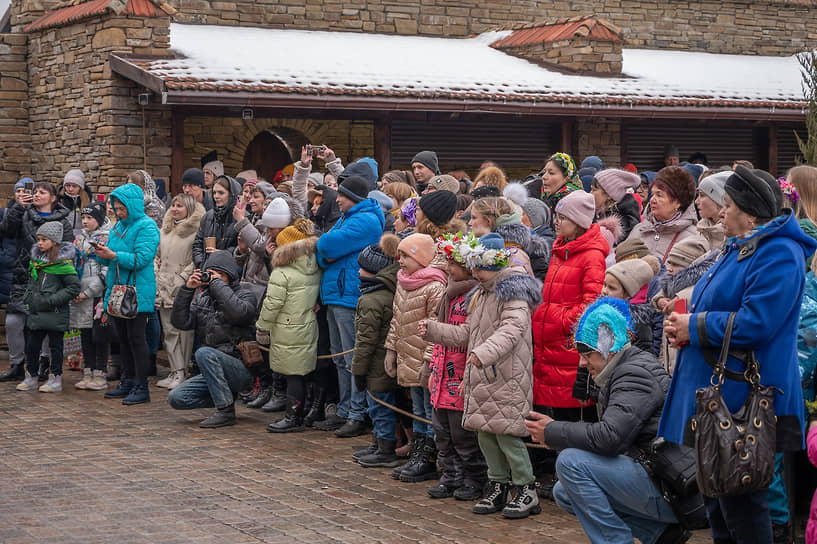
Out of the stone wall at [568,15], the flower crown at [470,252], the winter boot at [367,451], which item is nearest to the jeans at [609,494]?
the flower crown at [470,252]

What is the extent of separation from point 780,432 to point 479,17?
17.9 metres

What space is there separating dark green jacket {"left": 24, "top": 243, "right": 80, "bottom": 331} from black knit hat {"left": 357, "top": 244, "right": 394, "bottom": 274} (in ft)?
12.1

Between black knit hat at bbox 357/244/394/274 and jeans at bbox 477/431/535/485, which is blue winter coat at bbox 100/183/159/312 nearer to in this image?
black knit hat at bbox 357/244/394/274

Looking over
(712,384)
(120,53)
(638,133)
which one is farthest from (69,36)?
(712,384)

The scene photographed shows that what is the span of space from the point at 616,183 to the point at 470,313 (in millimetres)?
2061

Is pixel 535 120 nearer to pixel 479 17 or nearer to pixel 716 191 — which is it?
pixel 479 17

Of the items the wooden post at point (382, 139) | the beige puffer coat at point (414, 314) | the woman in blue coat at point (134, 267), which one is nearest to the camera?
the beige puffer coat at point (414, 314)

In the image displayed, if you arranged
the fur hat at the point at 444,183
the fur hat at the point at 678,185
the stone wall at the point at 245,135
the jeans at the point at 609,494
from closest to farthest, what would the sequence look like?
1. the jeans at the point at 609,494
2. the fur hat at the point at 678,185
3. the fur hat at the point at 444,183
4. the stone wall at the point at 245,135

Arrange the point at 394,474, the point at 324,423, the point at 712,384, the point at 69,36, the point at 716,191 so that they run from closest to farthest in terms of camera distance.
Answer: the point at 712,384
the point at 716,191
the point at 394,474
the point at 324,423
the point at 69,36

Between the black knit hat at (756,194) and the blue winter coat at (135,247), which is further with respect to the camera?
the blue winter coat at (135,247)

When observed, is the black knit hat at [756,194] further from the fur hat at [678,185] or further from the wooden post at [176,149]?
the wooden post at [176,149]

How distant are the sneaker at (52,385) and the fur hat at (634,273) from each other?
629cm

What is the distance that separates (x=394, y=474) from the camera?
23.8 ft

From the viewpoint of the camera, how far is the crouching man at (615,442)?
4.94m
